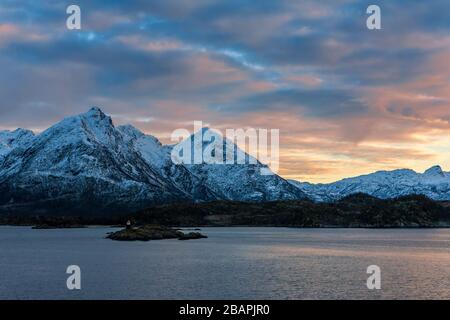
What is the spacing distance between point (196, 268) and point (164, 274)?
1246 centimetres
